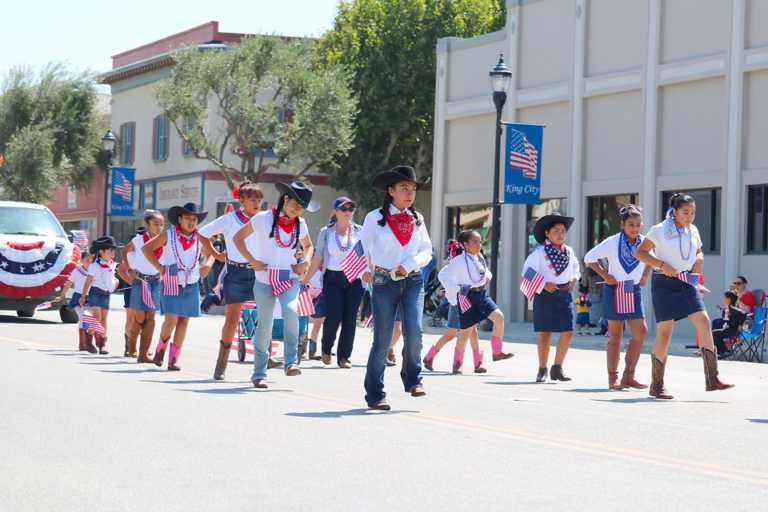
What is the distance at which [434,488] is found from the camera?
7.91 m

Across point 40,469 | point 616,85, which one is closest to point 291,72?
point 616,85

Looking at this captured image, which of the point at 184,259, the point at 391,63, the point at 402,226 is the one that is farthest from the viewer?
the point at 391,63

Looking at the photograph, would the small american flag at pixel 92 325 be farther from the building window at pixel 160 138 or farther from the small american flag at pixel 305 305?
the building window at pixel 160 138

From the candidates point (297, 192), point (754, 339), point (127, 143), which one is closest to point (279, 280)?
point (297, 192)

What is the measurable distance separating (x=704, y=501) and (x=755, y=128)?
23.2m

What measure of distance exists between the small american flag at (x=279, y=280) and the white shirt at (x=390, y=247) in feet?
6.05

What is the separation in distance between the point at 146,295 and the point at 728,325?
34.3ft

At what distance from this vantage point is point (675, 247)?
13.7m

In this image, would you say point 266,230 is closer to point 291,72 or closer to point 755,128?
point 755,128

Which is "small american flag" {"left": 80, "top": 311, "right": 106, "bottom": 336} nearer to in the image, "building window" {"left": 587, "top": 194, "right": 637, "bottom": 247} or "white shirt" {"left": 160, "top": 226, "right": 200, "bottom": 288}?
"white shirt" {"left": 160, "top": 226, "right": 200, "bottom": 288}

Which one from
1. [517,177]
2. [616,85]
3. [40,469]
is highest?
[616,85]

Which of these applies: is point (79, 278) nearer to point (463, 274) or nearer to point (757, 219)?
point (463, 274)

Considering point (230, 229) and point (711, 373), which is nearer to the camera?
point (711, 373)

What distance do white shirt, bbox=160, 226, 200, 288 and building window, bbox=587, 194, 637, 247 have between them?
18.7 meters
